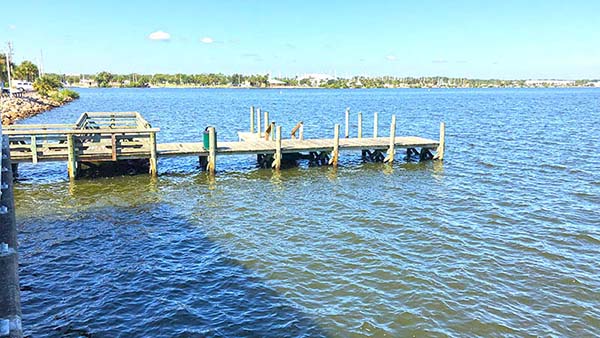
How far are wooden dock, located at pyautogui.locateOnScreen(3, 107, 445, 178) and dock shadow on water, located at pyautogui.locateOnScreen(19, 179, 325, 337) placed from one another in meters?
4.46

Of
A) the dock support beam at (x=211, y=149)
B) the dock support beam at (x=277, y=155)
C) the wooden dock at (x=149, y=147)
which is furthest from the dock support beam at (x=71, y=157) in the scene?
the dock support beam at (x=277, y=155)

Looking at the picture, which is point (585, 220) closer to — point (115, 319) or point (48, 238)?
point (115, 319)

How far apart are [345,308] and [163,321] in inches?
147

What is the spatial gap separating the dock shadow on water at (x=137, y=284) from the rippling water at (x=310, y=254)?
0.04 meters

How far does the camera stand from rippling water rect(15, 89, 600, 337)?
9.71m

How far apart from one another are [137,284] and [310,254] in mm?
4499

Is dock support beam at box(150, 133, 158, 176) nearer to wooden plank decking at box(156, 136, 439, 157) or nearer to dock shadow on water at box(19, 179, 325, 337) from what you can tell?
wooden plank decking at box(156, 136, 439, 157)

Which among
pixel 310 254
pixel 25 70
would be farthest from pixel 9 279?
pixel 25 70

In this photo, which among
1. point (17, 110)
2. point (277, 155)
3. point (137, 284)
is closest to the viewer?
point (137, 284)

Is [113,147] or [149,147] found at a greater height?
[113,147]

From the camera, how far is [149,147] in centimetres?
2123

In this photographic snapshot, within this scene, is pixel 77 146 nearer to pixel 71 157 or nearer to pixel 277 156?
pixel 71 157

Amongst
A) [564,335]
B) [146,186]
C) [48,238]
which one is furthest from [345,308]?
[146,186]

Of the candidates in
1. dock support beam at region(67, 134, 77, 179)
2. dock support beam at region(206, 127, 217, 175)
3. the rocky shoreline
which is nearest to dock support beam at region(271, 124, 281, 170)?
dock support beam at region(206, 127, 217, 175)
